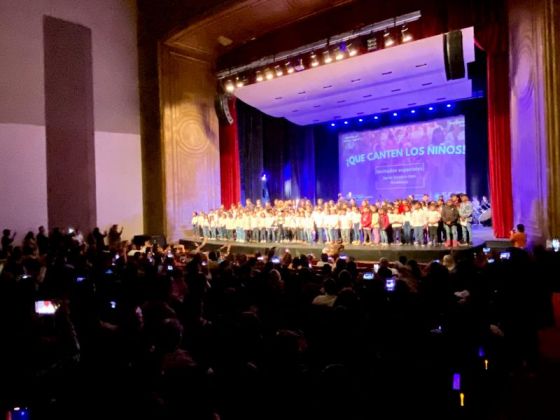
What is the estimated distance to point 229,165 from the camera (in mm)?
17094

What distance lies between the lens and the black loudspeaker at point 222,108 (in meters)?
15.3

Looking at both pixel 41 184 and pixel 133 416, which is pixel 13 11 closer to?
pixel 41 184

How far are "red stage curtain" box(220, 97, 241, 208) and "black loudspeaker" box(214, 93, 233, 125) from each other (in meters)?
1.61

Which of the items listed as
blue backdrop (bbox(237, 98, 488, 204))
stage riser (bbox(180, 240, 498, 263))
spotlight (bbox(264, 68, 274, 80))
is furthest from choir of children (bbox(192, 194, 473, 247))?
blue backdrop (bbox(237, 98, 488, 204))

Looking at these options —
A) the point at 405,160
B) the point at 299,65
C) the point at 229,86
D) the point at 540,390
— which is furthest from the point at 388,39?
the point at 540,390

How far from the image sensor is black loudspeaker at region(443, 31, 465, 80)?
32.5 ft

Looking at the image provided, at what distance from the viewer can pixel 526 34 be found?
9695mm

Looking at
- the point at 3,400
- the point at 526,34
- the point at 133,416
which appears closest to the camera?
the point at 133,416

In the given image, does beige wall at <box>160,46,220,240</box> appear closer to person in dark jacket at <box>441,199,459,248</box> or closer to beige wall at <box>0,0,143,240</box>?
beige wall at <box>0,0,143,240</box>

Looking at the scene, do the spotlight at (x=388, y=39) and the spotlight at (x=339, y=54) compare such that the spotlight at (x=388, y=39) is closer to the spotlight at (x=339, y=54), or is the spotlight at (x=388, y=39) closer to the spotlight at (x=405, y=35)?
the spotlight at (x=405, y=35)

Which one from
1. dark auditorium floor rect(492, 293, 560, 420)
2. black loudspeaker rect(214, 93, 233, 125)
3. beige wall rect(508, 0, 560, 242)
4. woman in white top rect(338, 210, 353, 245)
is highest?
black loudspeaker rect(214, 93, 233, 125)

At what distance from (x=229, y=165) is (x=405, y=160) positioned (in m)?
6.20

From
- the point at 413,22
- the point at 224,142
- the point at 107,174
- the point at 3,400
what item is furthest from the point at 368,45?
the point at 3,400

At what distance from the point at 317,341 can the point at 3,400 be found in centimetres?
199
